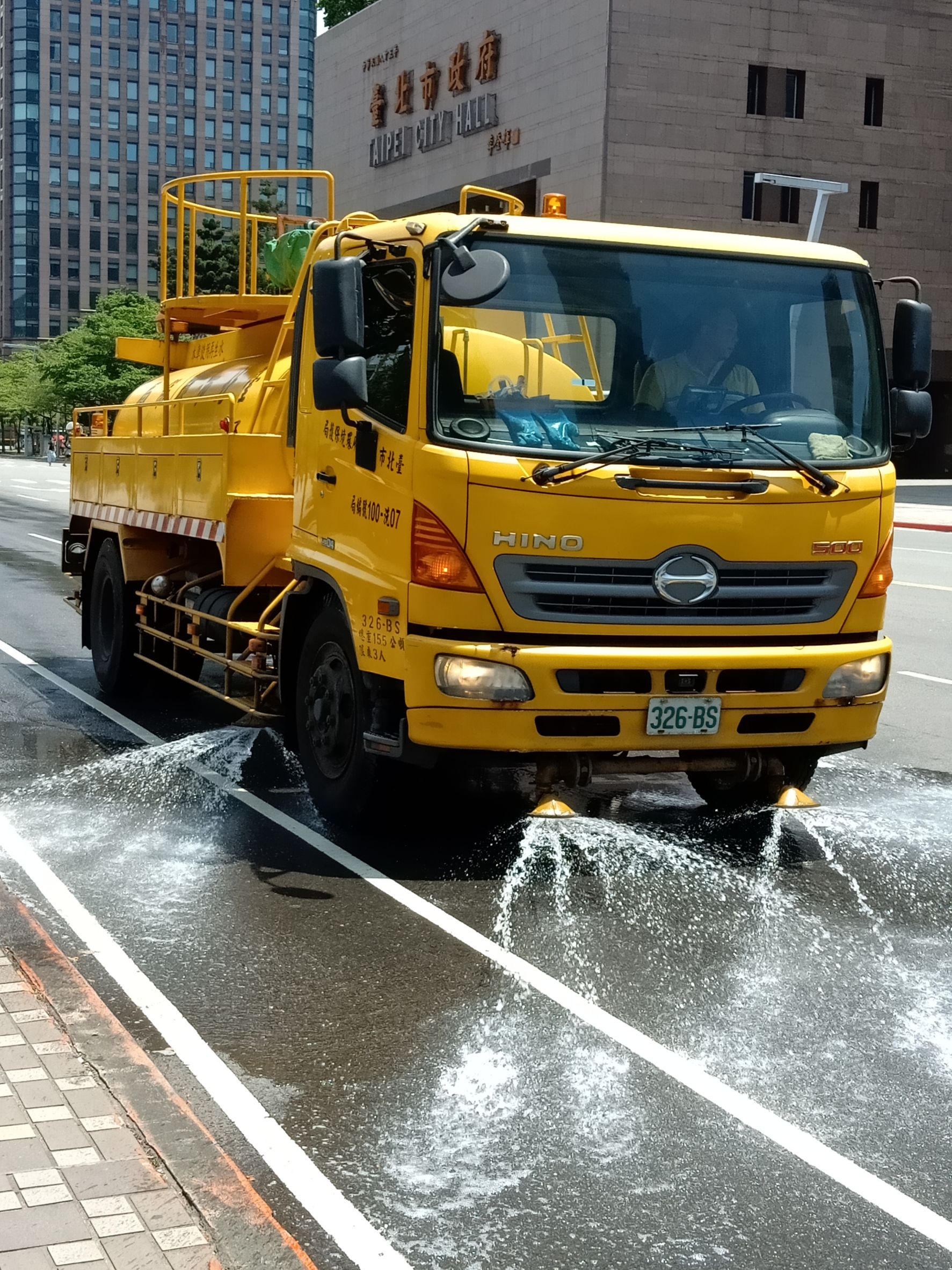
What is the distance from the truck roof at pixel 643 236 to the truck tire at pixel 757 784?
2103 mm

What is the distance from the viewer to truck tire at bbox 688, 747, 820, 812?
704cm

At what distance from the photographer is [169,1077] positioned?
4.35 meters

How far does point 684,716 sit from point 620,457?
107cm

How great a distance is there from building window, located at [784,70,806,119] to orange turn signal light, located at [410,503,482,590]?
156 ft

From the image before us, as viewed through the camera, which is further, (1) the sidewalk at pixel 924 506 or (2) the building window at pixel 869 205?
(2) the building window at pixel 869 205

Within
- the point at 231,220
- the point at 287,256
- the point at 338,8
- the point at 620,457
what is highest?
the point at 338,8

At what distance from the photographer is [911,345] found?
22.8 ft

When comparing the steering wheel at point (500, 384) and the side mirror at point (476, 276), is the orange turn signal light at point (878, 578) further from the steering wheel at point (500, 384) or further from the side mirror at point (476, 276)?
the side mirror at point (476, 276)

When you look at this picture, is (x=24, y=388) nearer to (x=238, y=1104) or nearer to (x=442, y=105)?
(x=442, y=105)

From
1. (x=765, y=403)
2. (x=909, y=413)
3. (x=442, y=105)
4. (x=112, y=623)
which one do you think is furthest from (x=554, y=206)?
(x=442, y=105)

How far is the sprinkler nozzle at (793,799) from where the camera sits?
6.82 metres

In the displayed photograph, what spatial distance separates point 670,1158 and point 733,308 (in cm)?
386

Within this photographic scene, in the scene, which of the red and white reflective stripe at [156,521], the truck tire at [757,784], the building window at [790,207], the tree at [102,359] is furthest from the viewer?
the tree at [102,359]

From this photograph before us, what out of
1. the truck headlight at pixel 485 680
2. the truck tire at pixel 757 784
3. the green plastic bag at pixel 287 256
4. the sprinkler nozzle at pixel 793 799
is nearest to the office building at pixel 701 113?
the green plastic bag at pixel 287 256
